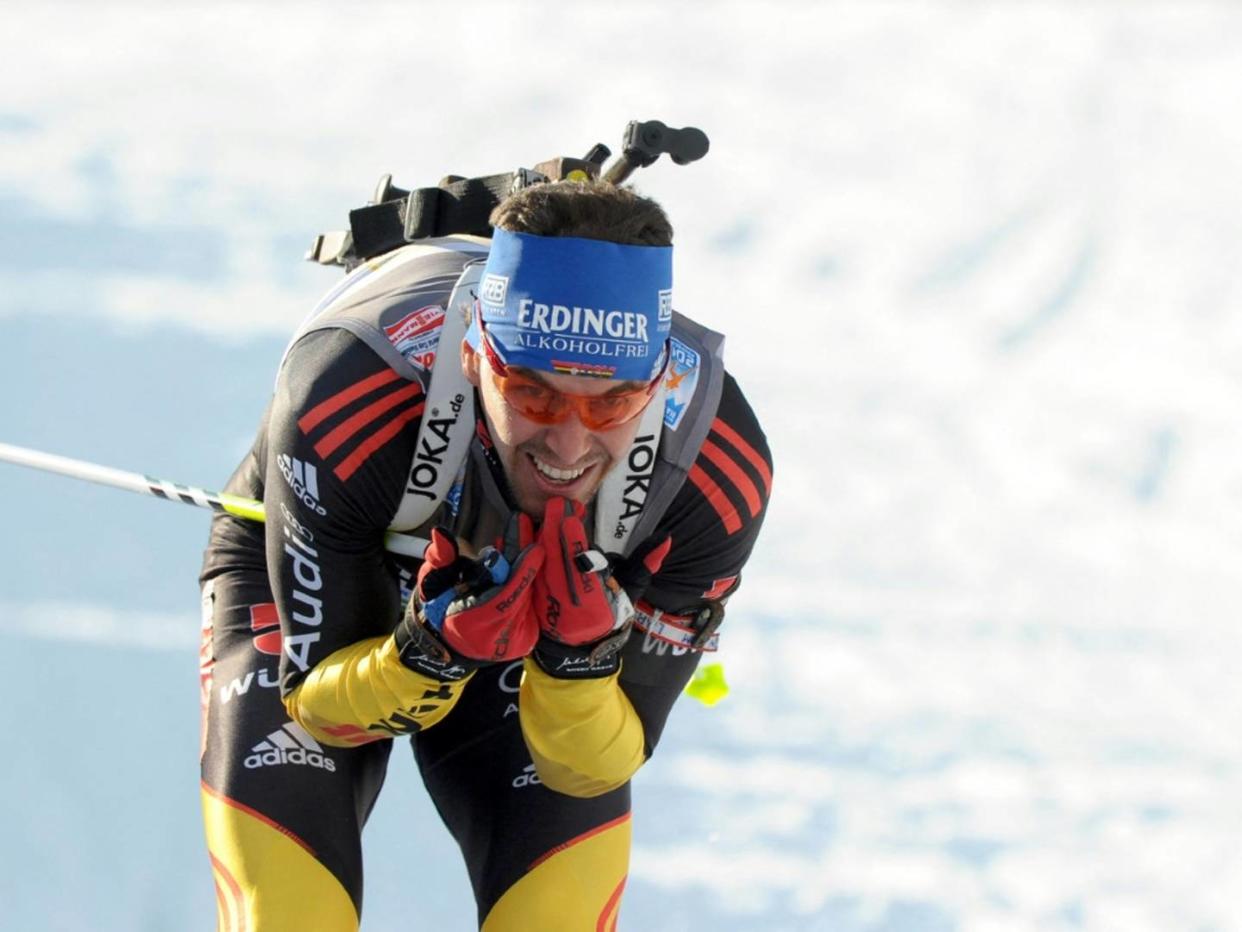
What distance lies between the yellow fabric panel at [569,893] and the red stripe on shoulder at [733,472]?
3.33 ft

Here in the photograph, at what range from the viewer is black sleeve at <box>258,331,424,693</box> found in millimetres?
4109

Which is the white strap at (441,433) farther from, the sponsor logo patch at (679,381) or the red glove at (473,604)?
the sponsor logo patch at (679,381)

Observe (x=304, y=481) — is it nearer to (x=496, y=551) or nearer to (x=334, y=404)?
(x=334, y=404)

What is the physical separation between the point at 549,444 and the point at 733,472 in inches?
22.1

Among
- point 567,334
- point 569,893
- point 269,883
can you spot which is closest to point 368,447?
point 567,334

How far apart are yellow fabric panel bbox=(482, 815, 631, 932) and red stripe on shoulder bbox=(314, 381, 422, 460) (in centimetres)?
127

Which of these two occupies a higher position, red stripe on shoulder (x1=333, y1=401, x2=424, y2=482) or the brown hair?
the brown hair

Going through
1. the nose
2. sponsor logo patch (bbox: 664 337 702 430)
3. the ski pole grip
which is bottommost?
the nose

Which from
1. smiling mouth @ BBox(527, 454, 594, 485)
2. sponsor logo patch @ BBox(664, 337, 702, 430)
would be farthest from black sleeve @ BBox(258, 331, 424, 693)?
sponsor logo patch @ BBox(664, 337, 702, 430)

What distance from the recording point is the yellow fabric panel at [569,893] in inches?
176

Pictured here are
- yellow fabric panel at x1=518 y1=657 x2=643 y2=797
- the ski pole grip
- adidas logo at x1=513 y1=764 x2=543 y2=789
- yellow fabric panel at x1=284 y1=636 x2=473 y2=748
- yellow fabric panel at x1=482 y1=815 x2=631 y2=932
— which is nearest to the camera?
yellow fabric panel at x1=284 y1=636 x2=473 y2=748

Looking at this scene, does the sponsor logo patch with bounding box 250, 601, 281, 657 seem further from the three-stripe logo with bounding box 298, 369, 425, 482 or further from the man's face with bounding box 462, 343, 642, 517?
the man's face with bounding box 462, 343, 642, 517

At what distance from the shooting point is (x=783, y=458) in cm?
995

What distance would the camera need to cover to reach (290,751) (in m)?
4.58
